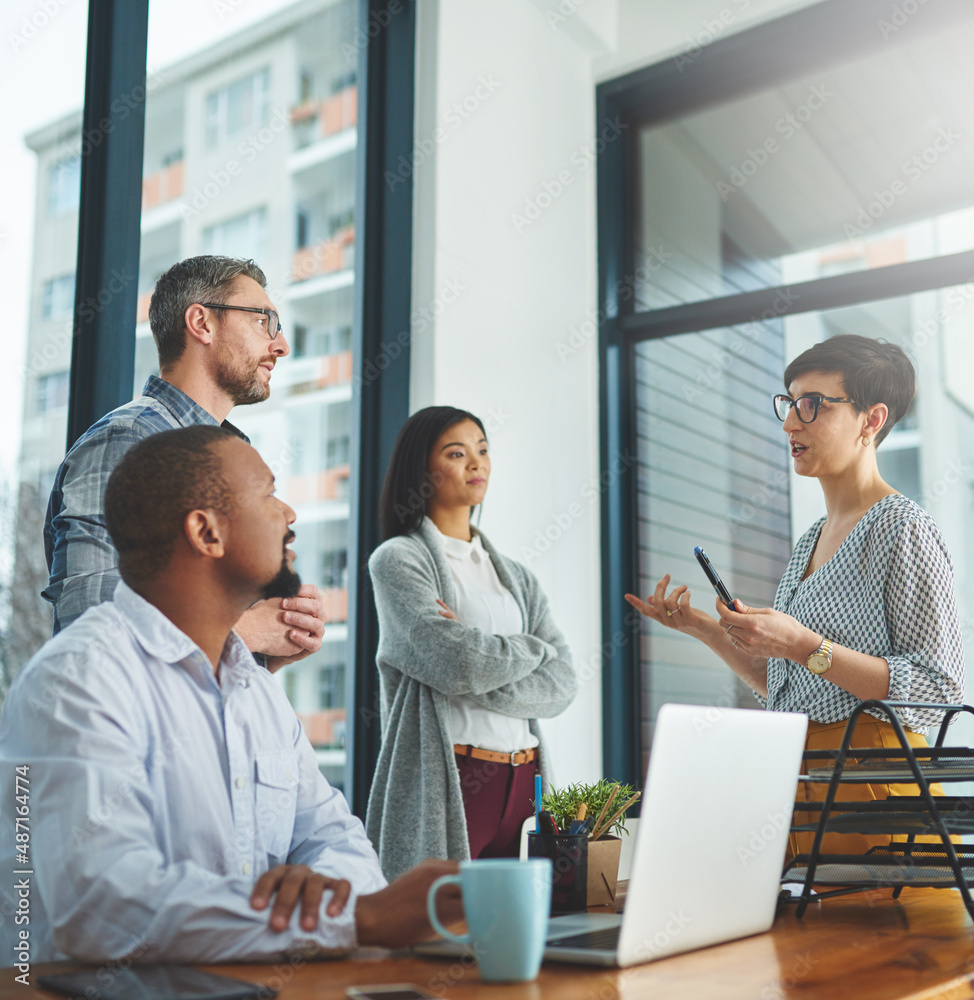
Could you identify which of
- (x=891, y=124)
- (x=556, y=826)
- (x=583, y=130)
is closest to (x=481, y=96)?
(x=583, y=130)

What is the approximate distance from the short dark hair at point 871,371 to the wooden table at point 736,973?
1255mm

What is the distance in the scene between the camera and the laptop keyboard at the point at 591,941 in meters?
0.96

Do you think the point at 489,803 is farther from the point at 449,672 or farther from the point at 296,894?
the point at 296,894

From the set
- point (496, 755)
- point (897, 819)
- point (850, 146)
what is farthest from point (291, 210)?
point (897, 819)

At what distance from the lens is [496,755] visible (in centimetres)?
259

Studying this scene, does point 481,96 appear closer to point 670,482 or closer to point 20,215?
point 670,482

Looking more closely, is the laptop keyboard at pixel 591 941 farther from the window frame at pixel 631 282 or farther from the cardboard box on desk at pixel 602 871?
the window frame at pixel 631 282

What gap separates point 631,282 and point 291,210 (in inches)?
61.8

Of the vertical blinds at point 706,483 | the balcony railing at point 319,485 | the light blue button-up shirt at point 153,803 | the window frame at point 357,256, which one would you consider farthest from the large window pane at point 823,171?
the light blue button-up shirt at point 153,803

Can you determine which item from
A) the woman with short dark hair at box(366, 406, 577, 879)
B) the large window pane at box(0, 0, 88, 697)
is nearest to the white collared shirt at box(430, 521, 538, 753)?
the woman with short dark hair at box(366, 406, 577, 879)

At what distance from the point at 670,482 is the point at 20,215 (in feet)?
8.23

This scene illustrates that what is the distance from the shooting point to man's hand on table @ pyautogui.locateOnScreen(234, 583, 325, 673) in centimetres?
177

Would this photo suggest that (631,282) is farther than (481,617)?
Yes

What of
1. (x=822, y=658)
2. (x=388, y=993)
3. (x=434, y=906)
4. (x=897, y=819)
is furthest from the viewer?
(x=822, y=658)
